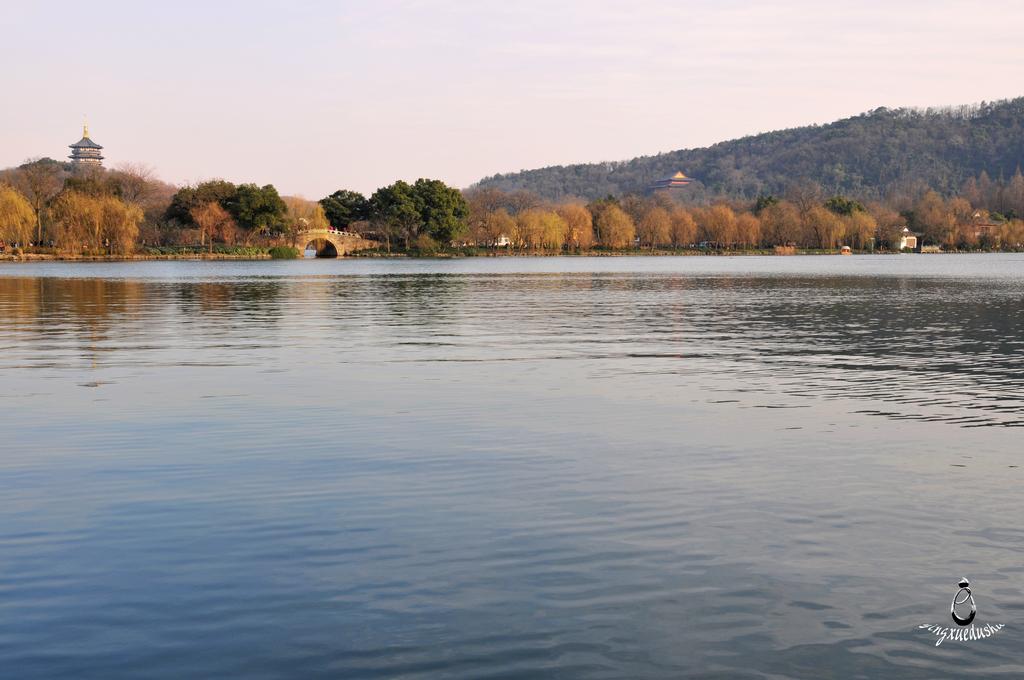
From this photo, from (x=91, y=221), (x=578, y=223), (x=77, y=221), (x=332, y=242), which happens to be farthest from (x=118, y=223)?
(x=578, y=223)

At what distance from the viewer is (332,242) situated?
17800cm

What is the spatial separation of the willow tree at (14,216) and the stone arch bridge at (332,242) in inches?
1873

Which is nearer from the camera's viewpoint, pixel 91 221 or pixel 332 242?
pixel 91 221

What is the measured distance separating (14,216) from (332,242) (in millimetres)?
59668

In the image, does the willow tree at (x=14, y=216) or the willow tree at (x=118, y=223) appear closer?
the willow tree at (x=14, y=216)

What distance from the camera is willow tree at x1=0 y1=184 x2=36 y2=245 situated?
12556cm

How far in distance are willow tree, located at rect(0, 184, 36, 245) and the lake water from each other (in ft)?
357

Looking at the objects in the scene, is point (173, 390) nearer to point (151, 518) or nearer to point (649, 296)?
point (151, 518)

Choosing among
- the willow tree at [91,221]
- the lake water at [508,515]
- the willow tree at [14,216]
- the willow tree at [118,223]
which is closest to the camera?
the lake water at [508,515]

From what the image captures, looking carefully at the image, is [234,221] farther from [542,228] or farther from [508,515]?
[508,515]

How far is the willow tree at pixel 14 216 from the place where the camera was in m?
126

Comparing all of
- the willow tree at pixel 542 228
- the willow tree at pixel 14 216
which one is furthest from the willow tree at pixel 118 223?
the willow tree at pixel 542 228

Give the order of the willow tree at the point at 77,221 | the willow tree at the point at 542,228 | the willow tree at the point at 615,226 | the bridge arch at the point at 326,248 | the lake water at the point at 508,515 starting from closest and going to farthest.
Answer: the lake water at the point at 508,515, the willow tree at the point at 77,221, the bridge arch at the point at 326,248, the willow tree at the point at 542,228, the willow tree at the point at 615,226

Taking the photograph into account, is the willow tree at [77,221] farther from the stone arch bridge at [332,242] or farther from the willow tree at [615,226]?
the willow tree at [615,226]
